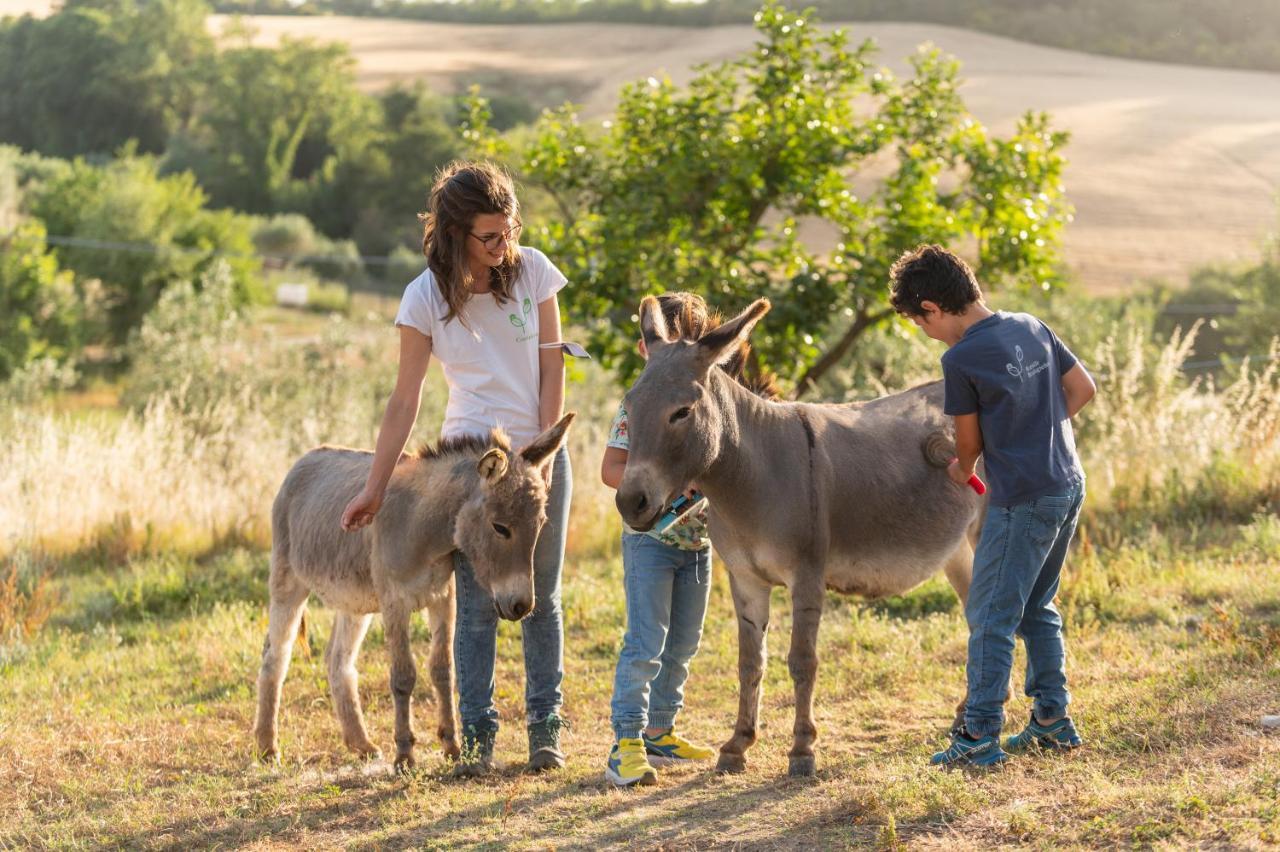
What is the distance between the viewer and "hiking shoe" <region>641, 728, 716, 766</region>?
6.08 meters

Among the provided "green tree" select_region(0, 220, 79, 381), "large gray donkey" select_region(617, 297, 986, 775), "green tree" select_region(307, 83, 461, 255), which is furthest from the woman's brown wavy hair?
"green tree" select_region(307, 83, 461, 255)

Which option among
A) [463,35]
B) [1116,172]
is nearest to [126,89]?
[463,35]

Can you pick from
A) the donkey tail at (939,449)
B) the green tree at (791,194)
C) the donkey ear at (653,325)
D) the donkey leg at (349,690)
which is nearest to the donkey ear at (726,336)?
the donkey ear at (653,325)

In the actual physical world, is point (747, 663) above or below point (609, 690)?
above

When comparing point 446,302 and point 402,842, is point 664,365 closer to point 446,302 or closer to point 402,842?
point 446,302

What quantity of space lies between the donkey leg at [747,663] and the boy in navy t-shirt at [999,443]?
84 cm

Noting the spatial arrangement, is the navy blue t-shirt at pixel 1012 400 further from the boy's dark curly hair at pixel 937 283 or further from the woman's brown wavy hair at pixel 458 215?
the woman's brown wavy hair at pixel 458 215

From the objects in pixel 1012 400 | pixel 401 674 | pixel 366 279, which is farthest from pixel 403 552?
pixel 366 279

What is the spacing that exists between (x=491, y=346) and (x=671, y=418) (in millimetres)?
1012

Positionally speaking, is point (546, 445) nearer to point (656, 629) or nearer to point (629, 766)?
point (656, 629)

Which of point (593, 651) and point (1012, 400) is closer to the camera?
point (1012, 400)

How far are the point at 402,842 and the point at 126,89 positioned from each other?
262ft

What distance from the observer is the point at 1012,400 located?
5125mm

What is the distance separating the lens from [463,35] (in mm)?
77188
